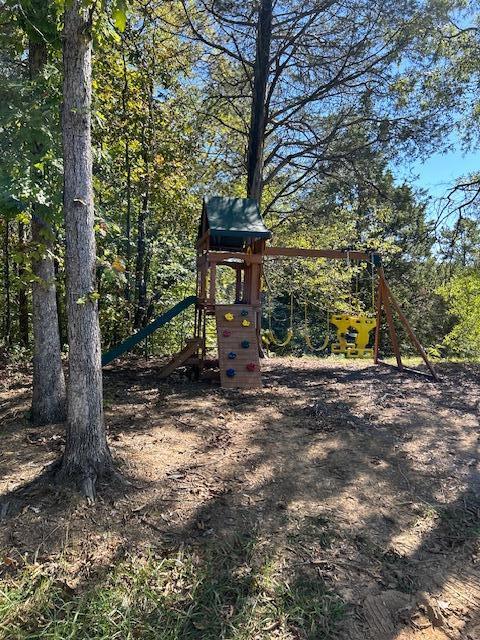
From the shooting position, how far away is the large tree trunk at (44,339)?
4.50 meters

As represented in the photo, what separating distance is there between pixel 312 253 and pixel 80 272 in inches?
196

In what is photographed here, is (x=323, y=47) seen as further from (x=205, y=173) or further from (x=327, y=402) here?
(x=327, y=402)

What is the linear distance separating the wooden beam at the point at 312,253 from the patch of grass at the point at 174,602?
526 cm

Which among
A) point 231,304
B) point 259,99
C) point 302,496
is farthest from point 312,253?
point 302,496

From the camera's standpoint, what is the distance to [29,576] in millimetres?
2480

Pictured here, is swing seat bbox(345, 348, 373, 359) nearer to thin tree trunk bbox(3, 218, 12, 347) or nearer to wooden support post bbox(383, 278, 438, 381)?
wooden support post bbox(383, 278, 438, 381)

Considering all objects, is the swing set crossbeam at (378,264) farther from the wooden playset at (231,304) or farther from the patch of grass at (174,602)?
the patch of grass at (174,602)

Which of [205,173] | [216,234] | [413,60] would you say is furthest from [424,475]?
[205,173]

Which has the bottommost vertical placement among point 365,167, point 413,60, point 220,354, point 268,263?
point 220,354

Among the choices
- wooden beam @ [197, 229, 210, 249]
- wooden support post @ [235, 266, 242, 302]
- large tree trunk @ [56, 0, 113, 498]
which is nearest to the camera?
large tree trunk @ [56, 0, 113, 498]

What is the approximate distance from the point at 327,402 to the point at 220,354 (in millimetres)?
1726

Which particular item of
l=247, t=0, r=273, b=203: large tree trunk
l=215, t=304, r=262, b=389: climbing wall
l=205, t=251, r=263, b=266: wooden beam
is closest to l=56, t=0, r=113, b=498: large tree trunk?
l=215, t=304, r=262, b=389: climbing wall

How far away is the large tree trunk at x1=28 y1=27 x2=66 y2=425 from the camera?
4500 millimetres

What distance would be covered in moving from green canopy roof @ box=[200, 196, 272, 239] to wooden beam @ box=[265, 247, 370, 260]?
1.46ft
